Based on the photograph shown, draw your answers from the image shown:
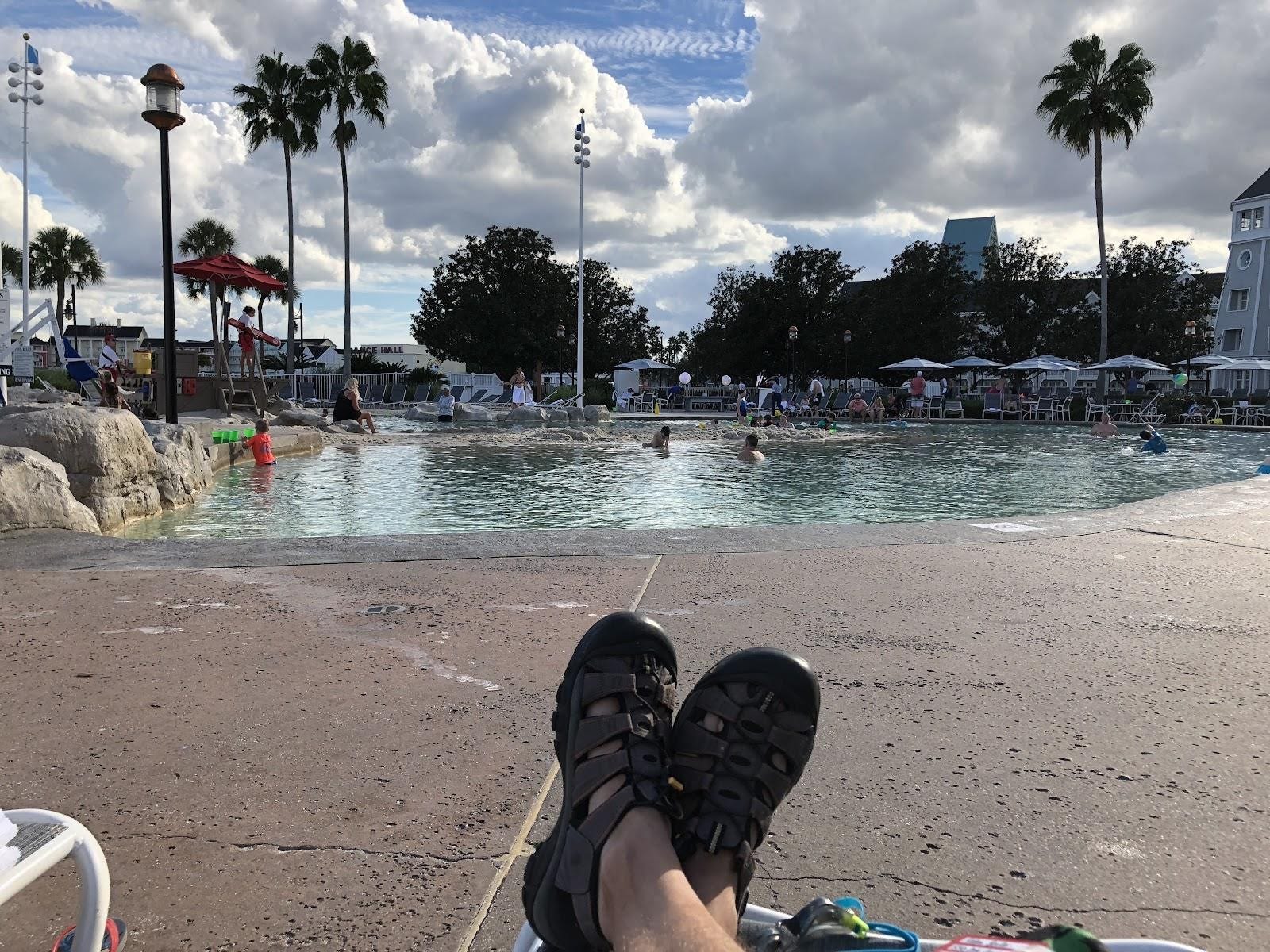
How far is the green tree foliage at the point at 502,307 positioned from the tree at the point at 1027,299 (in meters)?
19.9

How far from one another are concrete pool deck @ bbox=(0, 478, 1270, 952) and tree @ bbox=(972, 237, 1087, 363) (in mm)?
36880

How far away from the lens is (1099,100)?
2816cm

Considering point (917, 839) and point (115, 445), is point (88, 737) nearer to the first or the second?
point (917, 839)

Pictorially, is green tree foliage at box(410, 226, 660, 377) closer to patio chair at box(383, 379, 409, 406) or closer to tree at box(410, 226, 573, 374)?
tree at box(410, 226, 573, 374)

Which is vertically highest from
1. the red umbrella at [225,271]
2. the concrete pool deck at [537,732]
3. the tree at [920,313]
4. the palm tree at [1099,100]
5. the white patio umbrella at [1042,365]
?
the palm tree at [1099,100]

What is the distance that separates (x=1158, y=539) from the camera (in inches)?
193

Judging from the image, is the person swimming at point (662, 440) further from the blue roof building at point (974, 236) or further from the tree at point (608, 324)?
the blue roof building at point (974, 236)

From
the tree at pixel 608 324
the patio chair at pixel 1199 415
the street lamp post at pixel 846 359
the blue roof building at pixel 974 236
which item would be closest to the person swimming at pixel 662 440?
the patio chair at pixel 1199 415

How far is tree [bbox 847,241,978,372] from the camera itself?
38.4 meters

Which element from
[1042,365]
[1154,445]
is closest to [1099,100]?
[1042,365]

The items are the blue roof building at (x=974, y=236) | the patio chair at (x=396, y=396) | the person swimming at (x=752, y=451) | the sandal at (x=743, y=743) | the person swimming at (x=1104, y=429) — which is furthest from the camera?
the blue roof building at (x=974, y=236)

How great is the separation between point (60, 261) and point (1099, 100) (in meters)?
51.6

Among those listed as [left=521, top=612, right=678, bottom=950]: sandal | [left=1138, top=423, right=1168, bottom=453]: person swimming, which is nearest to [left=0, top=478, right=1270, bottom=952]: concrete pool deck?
[left=521, top=612, right=678, bottom=950]: sandal

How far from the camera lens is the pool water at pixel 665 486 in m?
7.93
